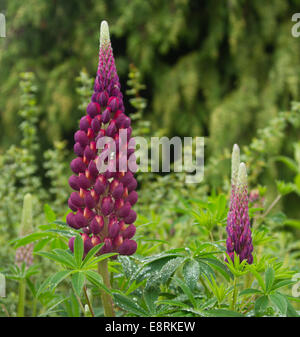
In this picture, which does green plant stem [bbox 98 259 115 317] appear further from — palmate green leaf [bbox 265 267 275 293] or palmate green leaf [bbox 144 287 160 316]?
palmate green leaf [bbox 265 267 275 293]

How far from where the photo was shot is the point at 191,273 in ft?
3.02

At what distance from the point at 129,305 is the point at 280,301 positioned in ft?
1.04

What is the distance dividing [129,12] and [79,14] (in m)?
0.75

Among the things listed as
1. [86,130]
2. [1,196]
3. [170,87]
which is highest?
[170,87]

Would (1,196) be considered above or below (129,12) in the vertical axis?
below

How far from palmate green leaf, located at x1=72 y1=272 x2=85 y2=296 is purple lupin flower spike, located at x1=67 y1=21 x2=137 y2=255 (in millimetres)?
111

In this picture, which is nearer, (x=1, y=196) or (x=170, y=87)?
(x=1, y=196)

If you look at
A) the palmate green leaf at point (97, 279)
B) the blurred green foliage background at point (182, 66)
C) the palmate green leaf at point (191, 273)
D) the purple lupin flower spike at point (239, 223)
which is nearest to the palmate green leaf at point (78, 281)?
the palmate green leaf at point (97, 279)

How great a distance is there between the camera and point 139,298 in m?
1.05

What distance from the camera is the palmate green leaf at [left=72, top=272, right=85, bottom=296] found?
2.65 ft
